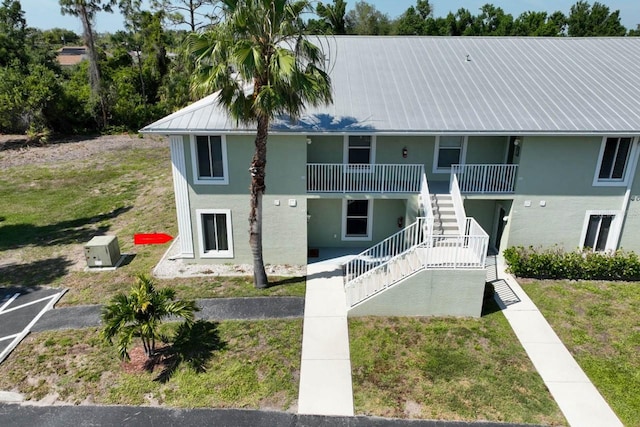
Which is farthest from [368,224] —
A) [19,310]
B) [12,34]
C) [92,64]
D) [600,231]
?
[12,34]

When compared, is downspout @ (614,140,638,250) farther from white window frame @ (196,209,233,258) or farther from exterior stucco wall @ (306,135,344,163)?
white window frame @ (196,209,233,258)

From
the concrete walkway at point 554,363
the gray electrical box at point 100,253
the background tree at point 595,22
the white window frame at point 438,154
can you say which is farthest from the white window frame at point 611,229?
the background tree at point 595,22

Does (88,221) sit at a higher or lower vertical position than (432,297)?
lower

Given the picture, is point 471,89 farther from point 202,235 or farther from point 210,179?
point 202,235

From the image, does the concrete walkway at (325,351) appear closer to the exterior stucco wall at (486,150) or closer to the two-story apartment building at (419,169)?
the two-story apartment building at (419,169)

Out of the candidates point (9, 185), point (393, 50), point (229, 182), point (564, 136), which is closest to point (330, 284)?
point (229, 182)

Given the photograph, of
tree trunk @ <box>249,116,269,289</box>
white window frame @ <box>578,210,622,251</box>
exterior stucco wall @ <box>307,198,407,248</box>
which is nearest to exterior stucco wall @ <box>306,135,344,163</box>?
exterior stucco wall @ <box>307,198,407,248</box>
